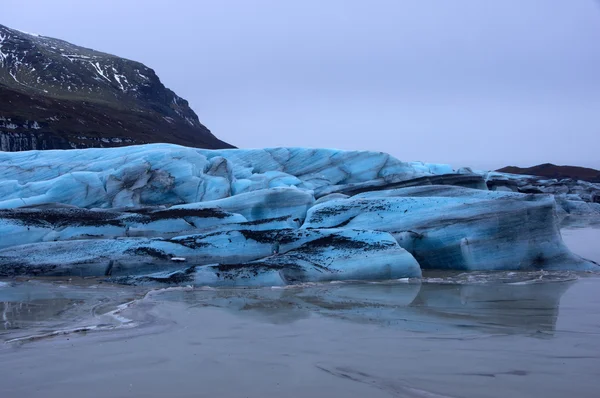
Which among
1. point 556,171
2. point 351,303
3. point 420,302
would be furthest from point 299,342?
point 556,171

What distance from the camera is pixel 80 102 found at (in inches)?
2275

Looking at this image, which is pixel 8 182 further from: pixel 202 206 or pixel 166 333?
pixel 166 333

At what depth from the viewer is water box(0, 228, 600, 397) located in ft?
14.5

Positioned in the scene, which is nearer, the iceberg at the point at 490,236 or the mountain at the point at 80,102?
the iceberg at the point at 490,236

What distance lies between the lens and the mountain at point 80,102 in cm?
4066

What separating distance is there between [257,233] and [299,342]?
18.3 ft

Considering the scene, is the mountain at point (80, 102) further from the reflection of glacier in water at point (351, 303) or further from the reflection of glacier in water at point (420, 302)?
the reflection of glacier in water at point (420, 302)

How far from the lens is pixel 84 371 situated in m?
4.68

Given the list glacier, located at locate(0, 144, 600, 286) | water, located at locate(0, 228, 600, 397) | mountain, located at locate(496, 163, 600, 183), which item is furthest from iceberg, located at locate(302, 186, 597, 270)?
mountain, located at locate(496, 163, 600, 183)

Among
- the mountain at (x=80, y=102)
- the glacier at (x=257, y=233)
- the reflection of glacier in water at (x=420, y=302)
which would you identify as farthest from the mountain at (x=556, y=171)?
the reflection of glacier in water at (x=420, y=302)

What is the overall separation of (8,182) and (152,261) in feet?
25.7

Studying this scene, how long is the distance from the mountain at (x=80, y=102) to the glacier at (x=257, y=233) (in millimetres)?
25085

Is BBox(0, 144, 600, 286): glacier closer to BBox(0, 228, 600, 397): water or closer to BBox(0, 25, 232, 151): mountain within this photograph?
BBox(0, 228, 600, 397): water

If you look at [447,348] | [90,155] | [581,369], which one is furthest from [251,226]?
[90,155]
